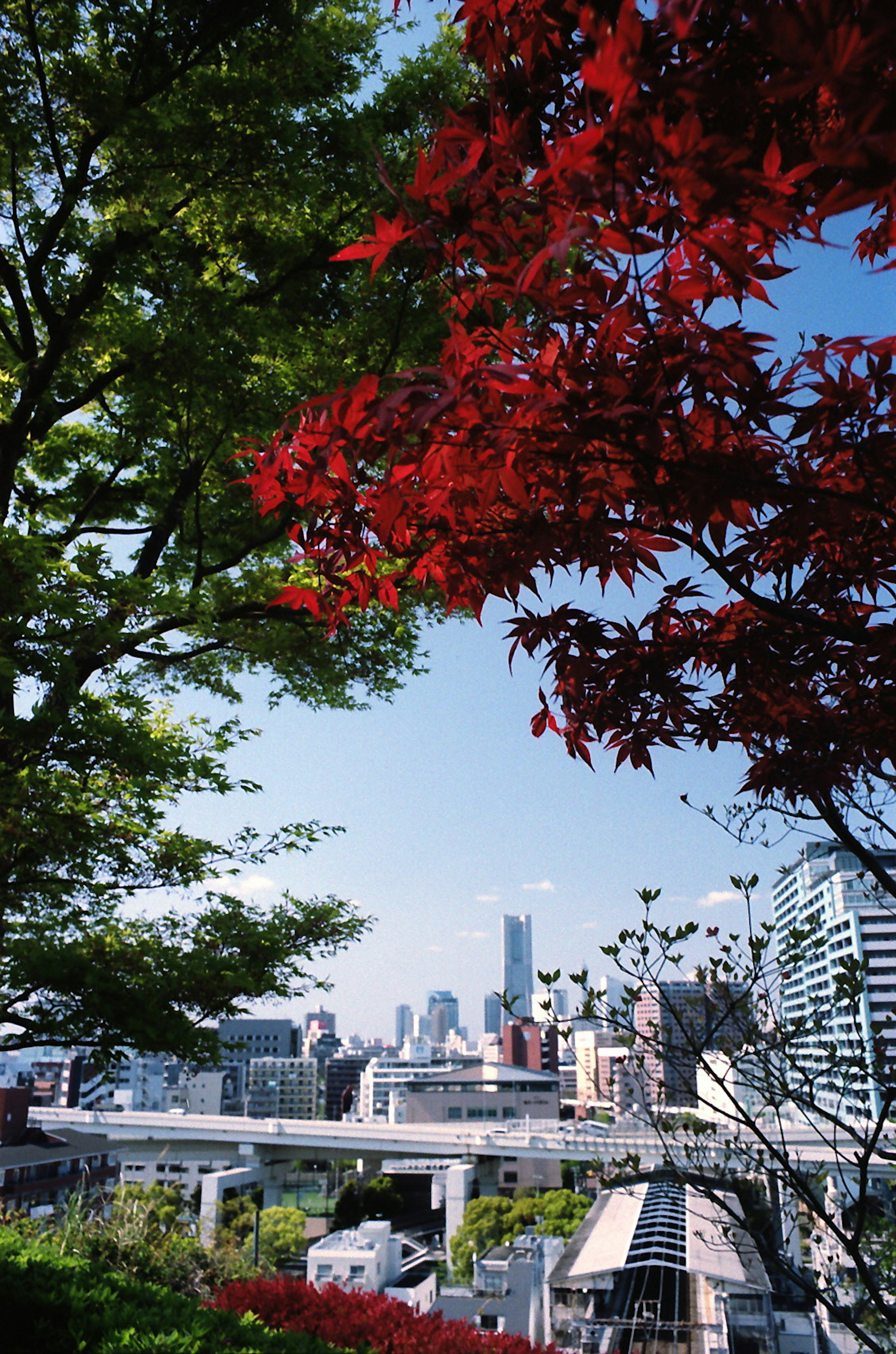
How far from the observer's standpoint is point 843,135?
582 mm

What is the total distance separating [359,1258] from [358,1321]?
1084cm

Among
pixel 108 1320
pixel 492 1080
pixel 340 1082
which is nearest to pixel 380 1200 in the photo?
pixel 492 1080

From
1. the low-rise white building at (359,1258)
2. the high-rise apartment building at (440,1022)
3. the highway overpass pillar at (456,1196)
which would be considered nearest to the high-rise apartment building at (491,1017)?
the high-rise apartment building at (440,1022)

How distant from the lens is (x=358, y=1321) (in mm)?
4020

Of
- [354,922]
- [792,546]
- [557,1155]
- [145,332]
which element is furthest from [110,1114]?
[792,546]

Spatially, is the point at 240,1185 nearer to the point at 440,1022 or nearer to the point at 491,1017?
the point at 491,1017

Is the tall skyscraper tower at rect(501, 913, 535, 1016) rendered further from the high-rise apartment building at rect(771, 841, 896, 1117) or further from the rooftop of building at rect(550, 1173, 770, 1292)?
the high-rise apartment building at rect(771, 841, 896, 1117)

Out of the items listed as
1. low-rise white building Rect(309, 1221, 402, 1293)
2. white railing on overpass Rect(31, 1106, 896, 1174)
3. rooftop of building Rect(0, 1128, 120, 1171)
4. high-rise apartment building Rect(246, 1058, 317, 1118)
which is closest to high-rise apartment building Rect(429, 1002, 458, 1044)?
high-rise apartment building Rect(246, 1058, 317, 1118)

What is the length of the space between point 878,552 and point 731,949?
41.8 inches

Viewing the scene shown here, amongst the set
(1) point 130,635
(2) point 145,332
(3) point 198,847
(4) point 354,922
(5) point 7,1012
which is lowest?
(5) point 7,1012

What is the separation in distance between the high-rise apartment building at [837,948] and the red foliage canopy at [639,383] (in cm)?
68

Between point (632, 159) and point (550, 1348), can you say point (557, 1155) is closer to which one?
point (550, 1348)

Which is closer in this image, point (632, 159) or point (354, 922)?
point (632, 159)

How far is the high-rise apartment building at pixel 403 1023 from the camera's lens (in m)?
153
